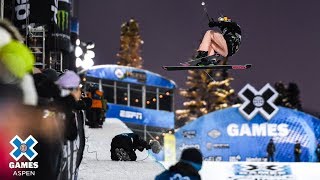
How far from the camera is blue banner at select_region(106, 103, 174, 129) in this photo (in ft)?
120

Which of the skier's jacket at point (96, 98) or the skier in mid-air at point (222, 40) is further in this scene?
the skier's jacket at point (96, 98)

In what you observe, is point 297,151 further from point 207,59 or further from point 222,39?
point 222,39

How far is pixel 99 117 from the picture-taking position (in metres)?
19.9

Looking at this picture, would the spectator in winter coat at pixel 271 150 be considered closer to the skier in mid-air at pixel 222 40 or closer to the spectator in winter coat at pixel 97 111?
the spectator in winter coat at pixel 97 111

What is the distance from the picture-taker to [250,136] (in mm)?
29125

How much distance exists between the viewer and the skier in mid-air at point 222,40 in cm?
1127

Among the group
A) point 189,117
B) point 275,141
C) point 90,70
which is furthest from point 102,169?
point 189,117

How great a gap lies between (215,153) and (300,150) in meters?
4.23

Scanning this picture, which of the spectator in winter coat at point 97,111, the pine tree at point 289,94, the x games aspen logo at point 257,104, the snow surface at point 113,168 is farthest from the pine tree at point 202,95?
the snow surface at point 113,168

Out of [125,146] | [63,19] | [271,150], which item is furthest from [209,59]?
[63,19]

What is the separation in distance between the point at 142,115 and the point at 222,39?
2660cm

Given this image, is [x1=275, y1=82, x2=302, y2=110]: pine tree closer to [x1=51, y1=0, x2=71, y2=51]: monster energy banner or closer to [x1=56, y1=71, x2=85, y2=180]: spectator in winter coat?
[x1=51, y1=0, x2=71, y2=51]: monster energy banner

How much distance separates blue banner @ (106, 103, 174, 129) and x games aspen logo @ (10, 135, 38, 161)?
30.1m

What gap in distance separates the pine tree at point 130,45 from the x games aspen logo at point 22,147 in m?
76.5
